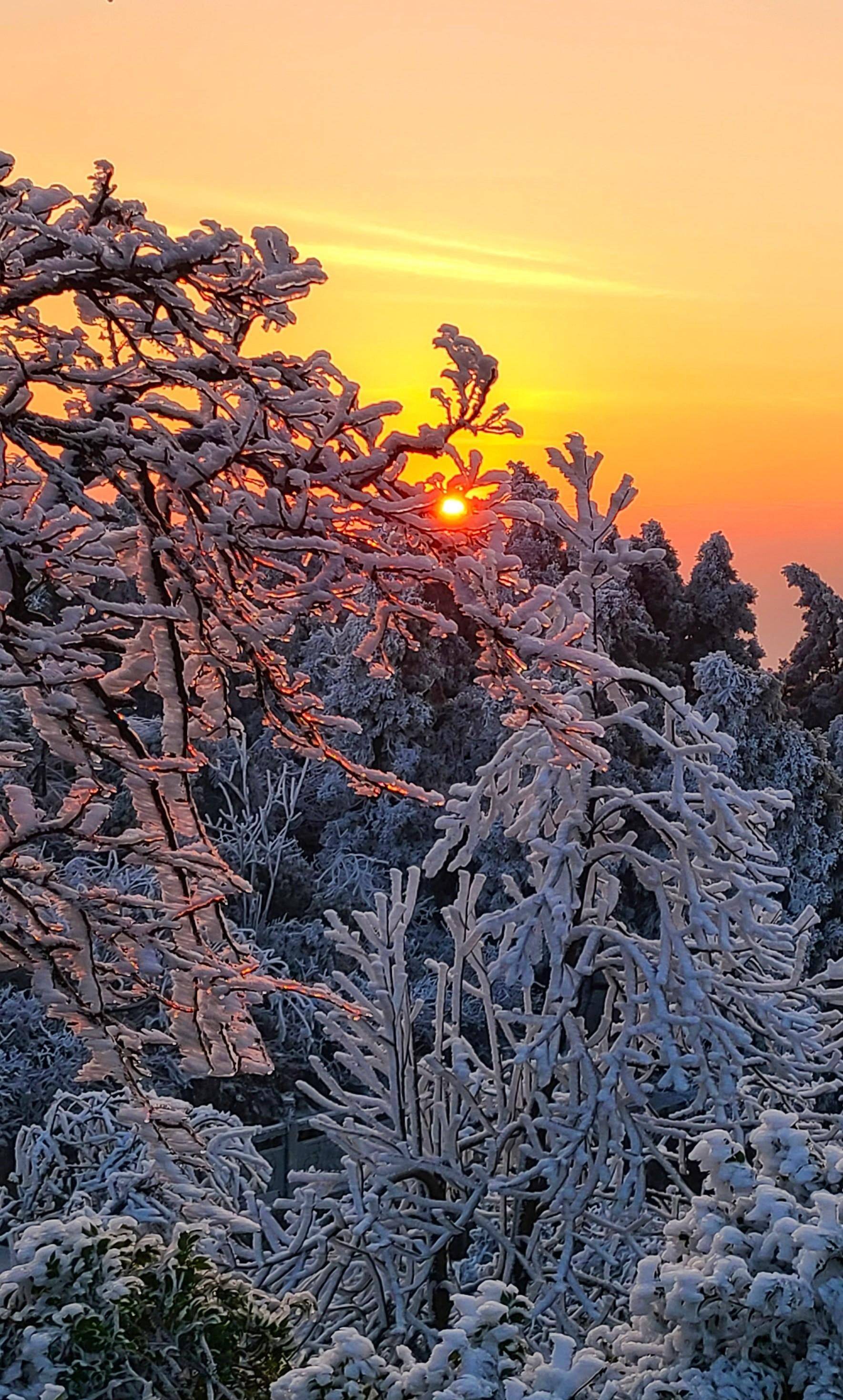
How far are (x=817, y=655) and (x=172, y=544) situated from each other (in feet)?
82.5

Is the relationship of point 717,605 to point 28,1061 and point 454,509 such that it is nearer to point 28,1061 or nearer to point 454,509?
point 28,1061

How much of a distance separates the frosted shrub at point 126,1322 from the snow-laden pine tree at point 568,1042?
1218mm

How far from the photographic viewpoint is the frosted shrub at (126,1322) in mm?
3598

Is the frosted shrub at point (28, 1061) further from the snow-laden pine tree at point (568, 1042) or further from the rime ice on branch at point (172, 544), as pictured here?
the rime ice on branch at point (172, 544)

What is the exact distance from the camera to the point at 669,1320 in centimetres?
386

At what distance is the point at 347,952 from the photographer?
238 inches

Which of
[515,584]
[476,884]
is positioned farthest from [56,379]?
[476,884]

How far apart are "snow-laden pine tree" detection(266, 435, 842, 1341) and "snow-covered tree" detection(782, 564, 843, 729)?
20741 millimetres

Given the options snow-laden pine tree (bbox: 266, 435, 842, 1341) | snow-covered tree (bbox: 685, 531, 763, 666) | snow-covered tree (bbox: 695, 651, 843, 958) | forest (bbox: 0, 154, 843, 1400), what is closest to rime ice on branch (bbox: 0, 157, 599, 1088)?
forest (bbox: 0, 154, 843, 1400)

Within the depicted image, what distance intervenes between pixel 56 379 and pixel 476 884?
3294 millimetres

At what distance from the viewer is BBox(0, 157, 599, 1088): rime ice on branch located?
3061 millimetres

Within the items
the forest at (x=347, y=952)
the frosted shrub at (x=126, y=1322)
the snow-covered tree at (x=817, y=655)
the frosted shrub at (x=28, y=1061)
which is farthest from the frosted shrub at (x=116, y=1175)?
the snow-covered tree at (x=817, y=655)

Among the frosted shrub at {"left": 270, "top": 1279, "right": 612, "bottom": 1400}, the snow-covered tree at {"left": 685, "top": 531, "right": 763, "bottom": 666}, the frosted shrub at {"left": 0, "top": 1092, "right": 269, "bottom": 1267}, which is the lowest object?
the frosted shrub at {"left": 0, "top": 1092, "right": 269, "bottom": 1267}

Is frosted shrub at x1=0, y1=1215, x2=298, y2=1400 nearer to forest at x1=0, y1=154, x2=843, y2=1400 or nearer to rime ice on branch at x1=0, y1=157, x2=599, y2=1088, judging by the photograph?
forest at x1=0, y1=154, x2=843, y2=1400
